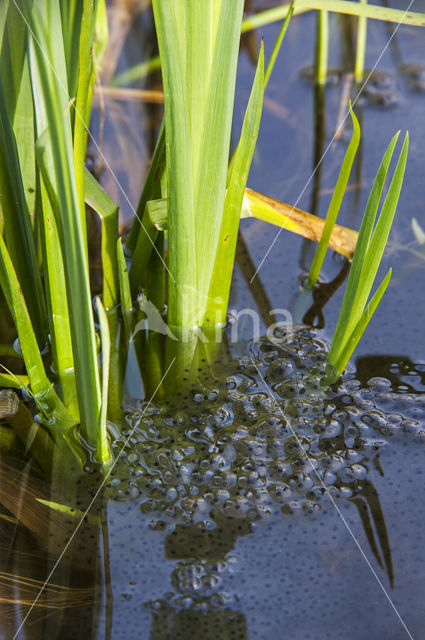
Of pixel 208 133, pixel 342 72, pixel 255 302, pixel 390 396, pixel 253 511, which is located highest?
pixel 342 72

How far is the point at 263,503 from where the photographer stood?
95 cm

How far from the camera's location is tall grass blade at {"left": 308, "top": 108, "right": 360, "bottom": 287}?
95cm

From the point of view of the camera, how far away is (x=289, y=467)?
3.26 feet

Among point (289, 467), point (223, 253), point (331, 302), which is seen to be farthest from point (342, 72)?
point (289, 467)

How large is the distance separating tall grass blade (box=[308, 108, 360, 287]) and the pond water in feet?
0.32

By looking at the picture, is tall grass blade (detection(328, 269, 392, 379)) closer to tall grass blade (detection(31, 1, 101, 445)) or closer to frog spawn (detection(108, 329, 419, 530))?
frog spawn (detection(108, 329, 419, 530))

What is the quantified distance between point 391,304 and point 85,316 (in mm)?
673

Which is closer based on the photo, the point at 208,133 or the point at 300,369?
the point at 208,133

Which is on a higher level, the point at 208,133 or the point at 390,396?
the point at 208,133

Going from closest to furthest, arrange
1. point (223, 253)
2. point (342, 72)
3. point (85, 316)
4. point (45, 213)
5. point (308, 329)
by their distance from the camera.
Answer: point (85, 316), point (45, 213), point (223, 253), point (308, 329), point (342, 72)

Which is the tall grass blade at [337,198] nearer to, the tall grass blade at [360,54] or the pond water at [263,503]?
the pond water at [263,503]

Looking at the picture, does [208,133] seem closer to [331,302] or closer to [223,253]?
[223,253]

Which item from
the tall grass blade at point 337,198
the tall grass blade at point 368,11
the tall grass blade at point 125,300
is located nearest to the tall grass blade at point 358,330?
the tall grass blade at point 337,198

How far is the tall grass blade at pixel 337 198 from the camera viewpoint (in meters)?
0.95
